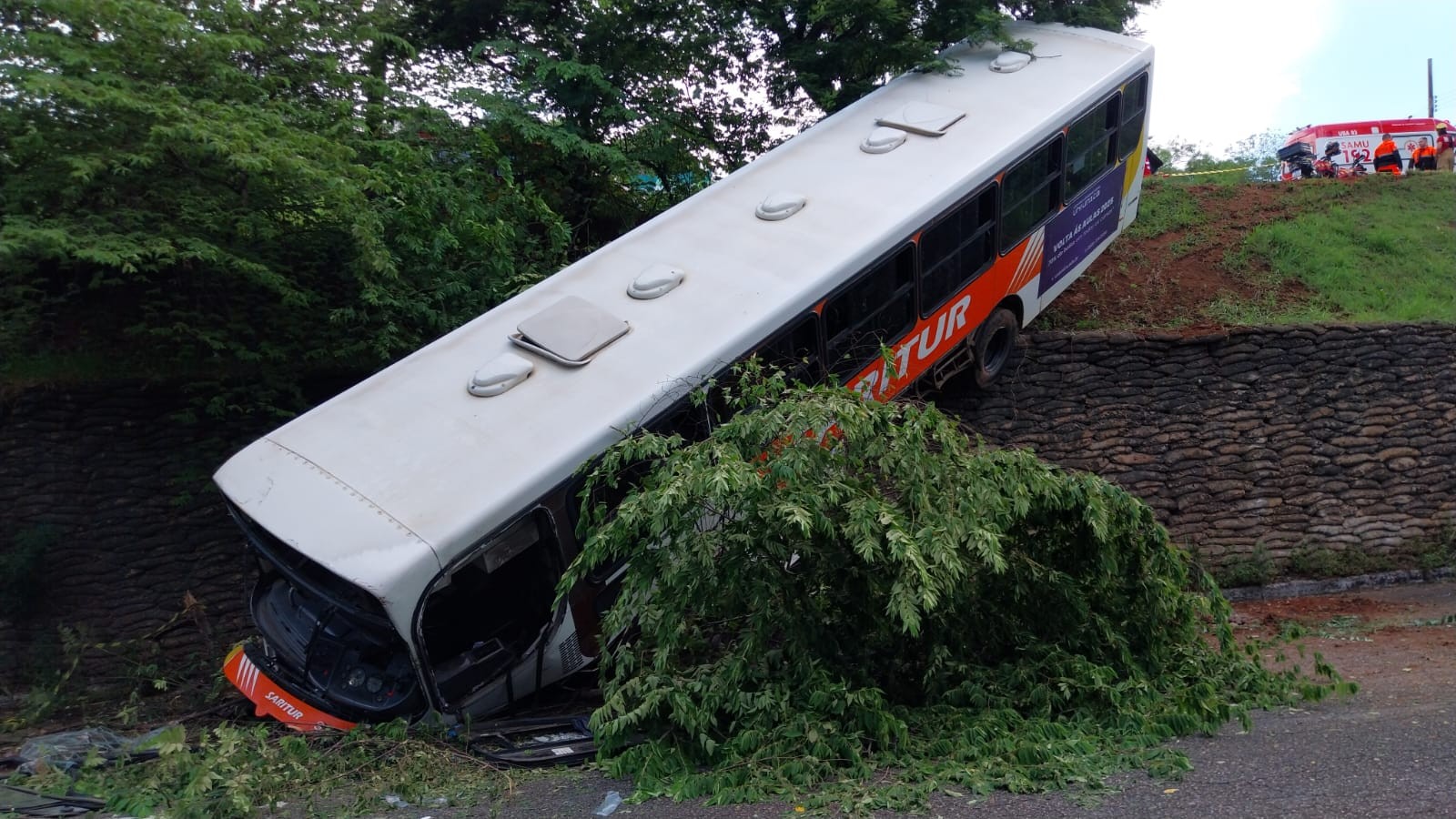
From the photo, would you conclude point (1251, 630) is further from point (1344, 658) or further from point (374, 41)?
point (374, 41)

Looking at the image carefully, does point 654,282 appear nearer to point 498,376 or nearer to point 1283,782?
point 498,376

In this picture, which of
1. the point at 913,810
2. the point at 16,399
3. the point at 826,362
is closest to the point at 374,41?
the point at 16,399

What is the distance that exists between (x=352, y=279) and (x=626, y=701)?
5927 mm

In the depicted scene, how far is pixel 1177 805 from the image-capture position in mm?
4668

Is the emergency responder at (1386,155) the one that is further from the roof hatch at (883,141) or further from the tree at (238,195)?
the tree at (238,195)

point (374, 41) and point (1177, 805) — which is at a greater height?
point (374, 41)

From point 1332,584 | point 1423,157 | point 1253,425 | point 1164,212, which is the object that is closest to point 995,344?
point 1253,425

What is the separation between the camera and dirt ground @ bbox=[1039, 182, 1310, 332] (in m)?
12.2

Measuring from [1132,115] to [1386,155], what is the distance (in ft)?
56.2

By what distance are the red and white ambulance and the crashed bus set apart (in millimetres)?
18741

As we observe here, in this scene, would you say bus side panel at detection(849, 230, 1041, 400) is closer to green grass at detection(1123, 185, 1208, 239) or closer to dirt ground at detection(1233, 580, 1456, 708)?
dirt ground at detection(1233, 580, 1456, 708)

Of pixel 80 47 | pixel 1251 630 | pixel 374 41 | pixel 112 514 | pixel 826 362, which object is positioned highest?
pixel 80 47

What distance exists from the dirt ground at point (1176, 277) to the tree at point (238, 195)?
257 inches

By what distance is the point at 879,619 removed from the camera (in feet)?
19.4
